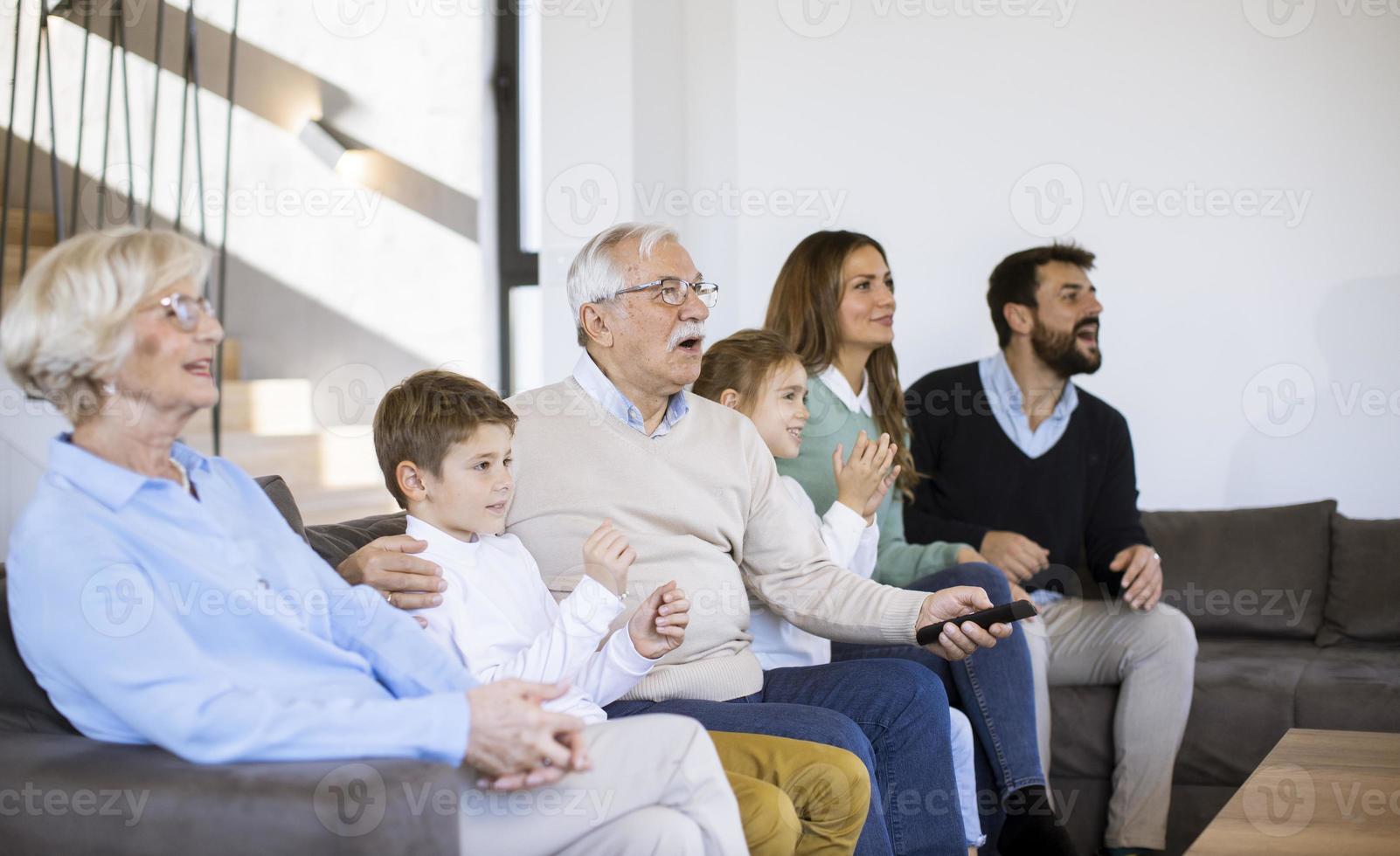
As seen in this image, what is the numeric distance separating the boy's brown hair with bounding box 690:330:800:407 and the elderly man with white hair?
0.26 meters

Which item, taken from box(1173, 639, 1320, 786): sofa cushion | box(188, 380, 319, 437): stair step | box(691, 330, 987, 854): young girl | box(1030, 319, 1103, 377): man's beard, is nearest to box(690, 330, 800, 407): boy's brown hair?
box(691, 330, 987, 854): young girl

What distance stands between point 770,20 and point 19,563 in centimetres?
339

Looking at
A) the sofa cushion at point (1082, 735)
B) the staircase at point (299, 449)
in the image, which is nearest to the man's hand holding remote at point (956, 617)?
the sofa cushion at point (1082, 735)

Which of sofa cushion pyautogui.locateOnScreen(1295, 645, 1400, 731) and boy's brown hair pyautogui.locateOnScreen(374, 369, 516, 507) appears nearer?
boy's brown hair pyautogui.locateOnScreen(374, 369, 516, 507)

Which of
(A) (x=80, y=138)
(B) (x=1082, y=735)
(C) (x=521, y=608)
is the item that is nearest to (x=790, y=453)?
(C) (x=521, y=608)

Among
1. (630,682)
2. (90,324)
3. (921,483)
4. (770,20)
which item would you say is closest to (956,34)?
(770,20)

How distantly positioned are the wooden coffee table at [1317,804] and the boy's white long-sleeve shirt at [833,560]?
81 cm

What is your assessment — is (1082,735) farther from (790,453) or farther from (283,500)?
(283,500)

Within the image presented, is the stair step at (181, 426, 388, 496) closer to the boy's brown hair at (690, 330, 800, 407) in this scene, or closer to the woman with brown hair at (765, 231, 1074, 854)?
the woman with brown hair at (765, 231, 1074, 854)

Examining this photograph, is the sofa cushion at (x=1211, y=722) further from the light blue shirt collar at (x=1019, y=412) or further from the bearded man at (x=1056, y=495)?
the light blue shirt collar at (x=1019, y=412)

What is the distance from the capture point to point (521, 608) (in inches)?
73.9

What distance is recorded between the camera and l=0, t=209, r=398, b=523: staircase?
4230 mm

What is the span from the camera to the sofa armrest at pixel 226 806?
51.7 inches

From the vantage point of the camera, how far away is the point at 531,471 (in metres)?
2.17
